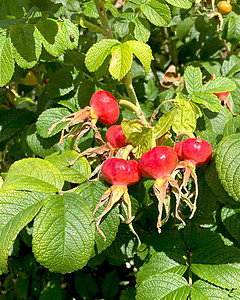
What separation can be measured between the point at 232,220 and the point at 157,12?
863 mm

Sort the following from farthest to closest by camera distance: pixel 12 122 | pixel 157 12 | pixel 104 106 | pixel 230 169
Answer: pixel 12 122
pixel 157 12
pixel 104 106
pixel 230 169

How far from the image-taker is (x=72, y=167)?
148 cm

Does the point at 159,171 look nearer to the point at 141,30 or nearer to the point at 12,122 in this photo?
the point at 141,30

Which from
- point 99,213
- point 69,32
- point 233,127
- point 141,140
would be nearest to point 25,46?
point 69,32

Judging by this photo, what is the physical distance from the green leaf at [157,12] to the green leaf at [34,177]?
70 cm

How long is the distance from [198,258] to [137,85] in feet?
4.04

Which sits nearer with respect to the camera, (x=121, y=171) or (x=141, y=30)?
(x=121, y=171)

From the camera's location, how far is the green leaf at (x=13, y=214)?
1220mm

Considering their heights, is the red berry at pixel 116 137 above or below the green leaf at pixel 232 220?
above

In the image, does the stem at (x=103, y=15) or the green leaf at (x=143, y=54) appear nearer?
the green leaf at (x=143, y=54)

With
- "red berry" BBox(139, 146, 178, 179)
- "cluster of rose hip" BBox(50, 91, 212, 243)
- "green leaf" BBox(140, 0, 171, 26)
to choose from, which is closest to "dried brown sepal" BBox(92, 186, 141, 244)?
"cluster of rose hip" BBox(50, 91, 212, 243)

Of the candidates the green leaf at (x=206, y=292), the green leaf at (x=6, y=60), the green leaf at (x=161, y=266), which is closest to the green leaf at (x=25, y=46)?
the green leaf at (x=6, y=60)

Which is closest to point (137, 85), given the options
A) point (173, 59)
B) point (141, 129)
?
point (173, 59)

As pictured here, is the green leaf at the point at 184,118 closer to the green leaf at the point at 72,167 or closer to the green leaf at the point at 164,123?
the green leaf at the point at 164,123
